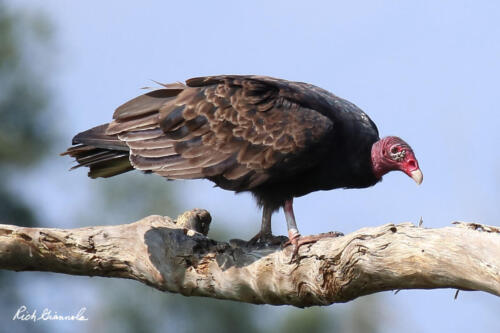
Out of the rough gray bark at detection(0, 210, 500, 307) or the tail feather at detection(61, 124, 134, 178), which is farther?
the tail feather at detection(61, 124, 134, 178)

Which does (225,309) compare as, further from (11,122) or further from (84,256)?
(84,256)

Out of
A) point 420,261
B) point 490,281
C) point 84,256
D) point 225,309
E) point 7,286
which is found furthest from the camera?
point 225,309

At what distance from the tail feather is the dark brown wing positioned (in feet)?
0.21

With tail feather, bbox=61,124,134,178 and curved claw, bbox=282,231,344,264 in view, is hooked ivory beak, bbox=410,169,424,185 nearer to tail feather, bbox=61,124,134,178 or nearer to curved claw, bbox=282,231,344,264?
curved claw, bbox=282,231,344,264

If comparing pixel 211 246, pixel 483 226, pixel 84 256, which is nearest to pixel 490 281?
pixel 483 226

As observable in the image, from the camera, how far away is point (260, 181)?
6.80m

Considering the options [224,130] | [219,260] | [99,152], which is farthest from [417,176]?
[99,152]

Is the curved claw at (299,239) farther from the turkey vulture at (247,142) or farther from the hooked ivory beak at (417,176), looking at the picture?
the hooked ivory beak at (417,176)

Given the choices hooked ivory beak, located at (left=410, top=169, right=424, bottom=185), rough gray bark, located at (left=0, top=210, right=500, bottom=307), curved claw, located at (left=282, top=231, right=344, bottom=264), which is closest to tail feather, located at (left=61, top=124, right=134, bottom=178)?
rough gray bark, located at (left=0, top=210, right=500, bottom=307)

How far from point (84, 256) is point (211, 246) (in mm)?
795

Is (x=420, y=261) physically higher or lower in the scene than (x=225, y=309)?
higher

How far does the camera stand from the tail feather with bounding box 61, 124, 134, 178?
22.6 ft

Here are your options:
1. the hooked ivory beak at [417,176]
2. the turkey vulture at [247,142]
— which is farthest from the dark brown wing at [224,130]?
the hooked ivory beak at [417,176]

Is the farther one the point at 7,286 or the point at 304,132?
the point at 7,286
